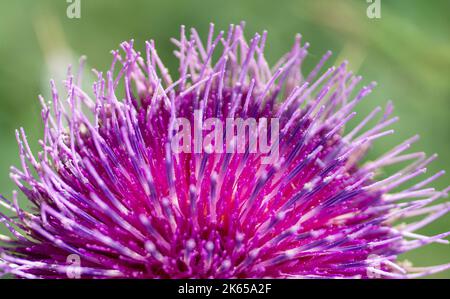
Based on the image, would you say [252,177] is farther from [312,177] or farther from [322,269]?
[322,269]

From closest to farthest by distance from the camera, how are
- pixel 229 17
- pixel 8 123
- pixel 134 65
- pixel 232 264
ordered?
pixel 232 264 → pixel 134 65 → pixel 8 123 → pixel 229 17

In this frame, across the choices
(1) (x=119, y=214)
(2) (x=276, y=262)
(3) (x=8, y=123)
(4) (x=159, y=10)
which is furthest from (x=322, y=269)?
(4) (x=159, y=10)

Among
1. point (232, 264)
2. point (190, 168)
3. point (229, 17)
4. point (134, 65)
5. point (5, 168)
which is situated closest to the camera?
point (232, 264)

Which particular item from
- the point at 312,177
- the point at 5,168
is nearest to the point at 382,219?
the point at 312,177

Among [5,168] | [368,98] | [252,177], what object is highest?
[368,98]

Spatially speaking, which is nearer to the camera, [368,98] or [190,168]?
[190,168]

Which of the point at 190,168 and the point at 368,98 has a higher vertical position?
the point at 368,98

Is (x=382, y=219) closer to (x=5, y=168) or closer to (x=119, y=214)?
(x=119, y=214)
